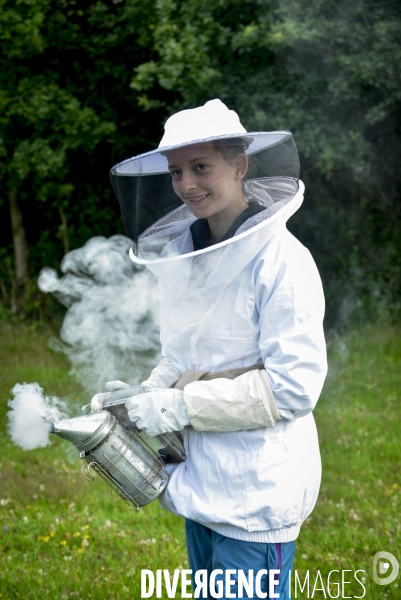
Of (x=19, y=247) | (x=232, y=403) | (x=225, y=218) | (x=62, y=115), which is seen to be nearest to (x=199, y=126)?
(x=225, y=218)

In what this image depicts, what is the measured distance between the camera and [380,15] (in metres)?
5.97

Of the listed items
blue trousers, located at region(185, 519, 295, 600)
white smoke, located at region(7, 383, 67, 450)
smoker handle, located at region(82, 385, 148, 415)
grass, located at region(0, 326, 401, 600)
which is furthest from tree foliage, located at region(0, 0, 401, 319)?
blue trousers, located at region(185, 519, 295, 600)

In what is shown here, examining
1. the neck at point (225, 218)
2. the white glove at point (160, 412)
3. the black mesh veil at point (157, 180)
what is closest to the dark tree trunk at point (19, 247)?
the black mesh veil at point (157, 180)

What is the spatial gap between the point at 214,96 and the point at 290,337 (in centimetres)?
512

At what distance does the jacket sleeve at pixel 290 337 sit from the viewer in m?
1.76

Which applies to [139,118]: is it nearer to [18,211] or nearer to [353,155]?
[18,211]

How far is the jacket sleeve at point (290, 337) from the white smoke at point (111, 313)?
4366mm

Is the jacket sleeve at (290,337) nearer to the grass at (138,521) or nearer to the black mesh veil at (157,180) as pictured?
the black mesh veil at (157,180)

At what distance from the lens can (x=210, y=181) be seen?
1.91 meters

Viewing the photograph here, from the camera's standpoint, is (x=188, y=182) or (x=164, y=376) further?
(x=164, y=376)

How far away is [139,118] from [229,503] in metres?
7.18

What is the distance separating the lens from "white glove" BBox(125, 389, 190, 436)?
184 centimetres

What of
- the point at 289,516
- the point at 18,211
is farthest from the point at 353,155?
the point at 289,516

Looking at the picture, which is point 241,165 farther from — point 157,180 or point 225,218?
point 157,180
